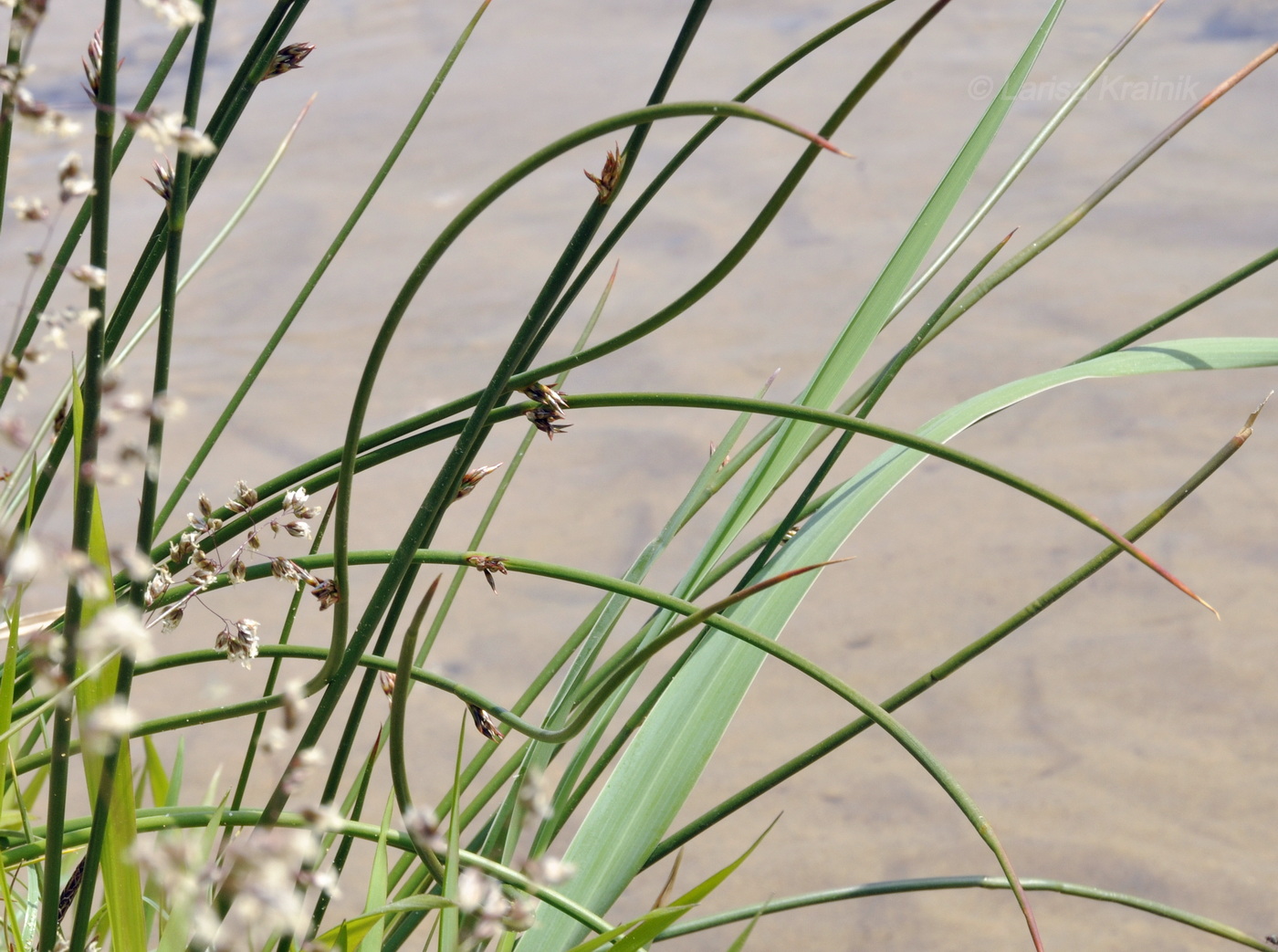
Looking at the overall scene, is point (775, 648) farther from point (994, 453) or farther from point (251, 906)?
point (994, 453)

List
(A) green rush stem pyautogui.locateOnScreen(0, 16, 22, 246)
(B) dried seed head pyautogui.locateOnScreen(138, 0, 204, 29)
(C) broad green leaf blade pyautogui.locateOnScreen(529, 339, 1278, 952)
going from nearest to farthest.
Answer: (B) dried seed head pyautogui.locateOnScreen(138, 0, 204, 29), (A) green rush stem pyautogui.locateOnScreen(0, 16, 22, 246), (C) broad green leaf blade pyautogui.locateOnScreen(529, 339, 1278, 952)

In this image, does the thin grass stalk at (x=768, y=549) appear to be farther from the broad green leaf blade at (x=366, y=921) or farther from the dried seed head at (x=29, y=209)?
the dried seed head at (x=29, y=209)

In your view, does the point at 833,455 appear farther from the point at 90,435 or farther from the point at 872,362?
the point at 872,362

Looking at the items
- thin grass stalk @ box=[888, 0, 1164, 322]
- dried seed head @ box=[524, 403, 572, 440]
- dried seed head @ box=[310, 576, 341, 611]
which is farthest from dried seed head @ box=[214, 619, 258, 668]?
thin grass stalk @ box=[888, 0, 1164, 322]

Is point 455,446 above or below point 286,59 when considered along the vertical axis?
below

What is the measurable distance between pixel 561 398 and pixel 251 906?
0.24 meters

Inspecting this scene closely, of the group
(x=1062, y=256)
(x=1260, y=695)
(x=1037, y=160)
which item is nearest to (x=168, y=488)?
(x=1260, y=695)

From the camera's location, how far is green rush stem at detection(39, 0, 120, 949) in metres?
0.26

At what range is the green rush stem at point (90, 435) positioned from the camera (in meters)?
0.26

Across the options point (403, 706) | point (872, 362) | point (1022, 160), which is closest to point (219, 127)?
point (403, 706)

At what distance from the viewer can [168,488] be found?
151 centimetres

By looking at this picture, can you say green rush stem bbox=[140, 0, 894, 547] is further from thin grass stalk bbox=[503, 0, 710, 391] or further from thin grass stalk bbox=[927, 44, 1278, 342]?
thin grass stalk bbox=[927, 44, 1278, 342]

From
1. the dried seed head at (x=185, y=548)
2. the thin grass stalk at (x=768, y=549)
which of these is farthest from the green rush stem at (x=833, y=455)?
the dried seed head at (x=185, y=548)

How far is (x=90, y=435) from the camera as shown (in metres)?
0.29
